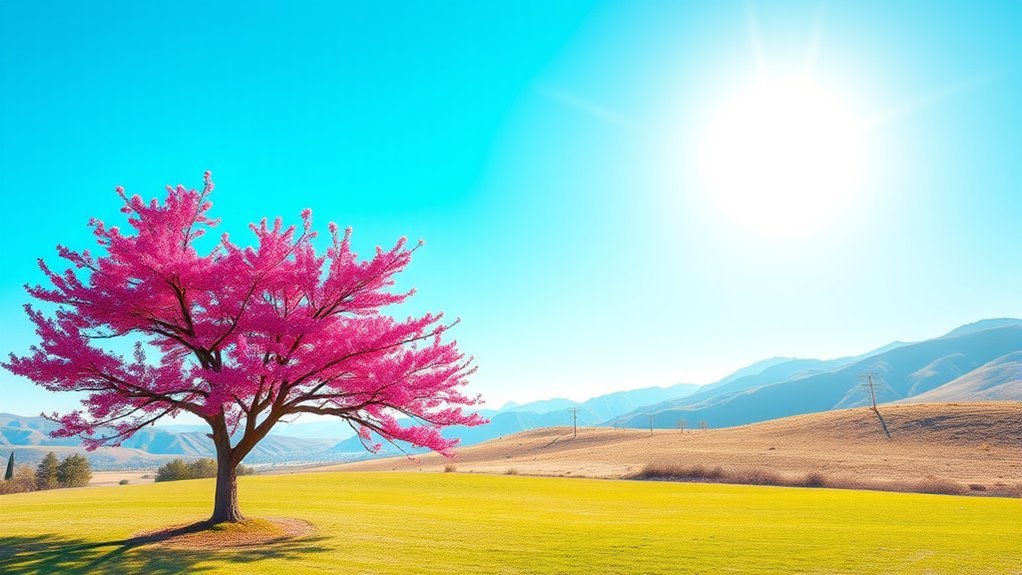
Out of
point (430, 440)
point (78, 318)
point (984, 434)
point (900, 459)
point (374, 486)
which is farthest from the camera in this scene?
point (984, 434)

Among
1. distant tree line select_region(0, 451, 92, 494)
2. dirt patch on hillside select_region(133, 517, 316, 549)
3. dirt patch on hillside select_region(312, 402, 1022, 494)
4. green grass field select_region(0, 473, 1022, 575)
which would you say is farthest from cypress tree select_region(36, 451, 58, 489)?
dirt patch on hillside select_region(133, 517, 316, 549)

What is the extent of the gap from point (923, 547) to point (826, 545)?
2684mm

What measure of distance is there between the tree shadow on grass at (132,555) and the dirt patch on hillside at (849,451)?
4617cm

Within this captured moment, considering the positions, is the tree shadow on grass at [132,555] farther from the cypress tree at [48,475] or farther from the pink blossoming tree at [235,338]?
the cypress tree at [48,475]

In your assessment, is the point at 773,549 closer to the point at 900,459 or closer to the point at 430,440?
the point at 430,440

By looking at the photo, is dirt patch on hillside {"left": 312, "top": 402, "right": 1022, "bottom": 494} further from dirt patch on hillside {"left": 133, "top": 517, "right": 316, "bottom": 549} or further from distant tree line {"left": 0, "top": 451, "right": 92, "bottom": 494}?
distant tree line {"left": 0, "top": 451, "right": 92, "bottom": 494}

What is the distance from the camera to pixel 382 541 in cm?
1798

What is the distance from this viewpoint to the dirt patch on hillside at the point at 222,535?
16234 millimetres

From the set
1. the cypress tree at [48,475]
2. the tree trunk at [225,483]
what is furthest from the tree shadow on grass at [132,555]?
the cypress tree at [48,475]

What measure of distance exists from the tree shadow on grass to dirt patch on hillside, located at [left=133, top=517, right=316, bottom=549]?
0.34 ft

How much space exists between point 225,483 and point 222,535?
1678 mm

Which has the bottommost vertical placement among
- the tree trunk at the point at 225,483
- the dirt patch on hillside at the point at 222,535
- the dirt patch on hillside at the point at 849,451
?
the dirt patch on hillside at the point at 849,451

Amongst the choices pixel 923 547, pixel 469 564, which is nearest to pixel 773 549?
pixel 923 547

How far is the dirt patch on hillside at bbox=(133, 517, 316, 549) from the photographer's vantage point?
53.3 ft
